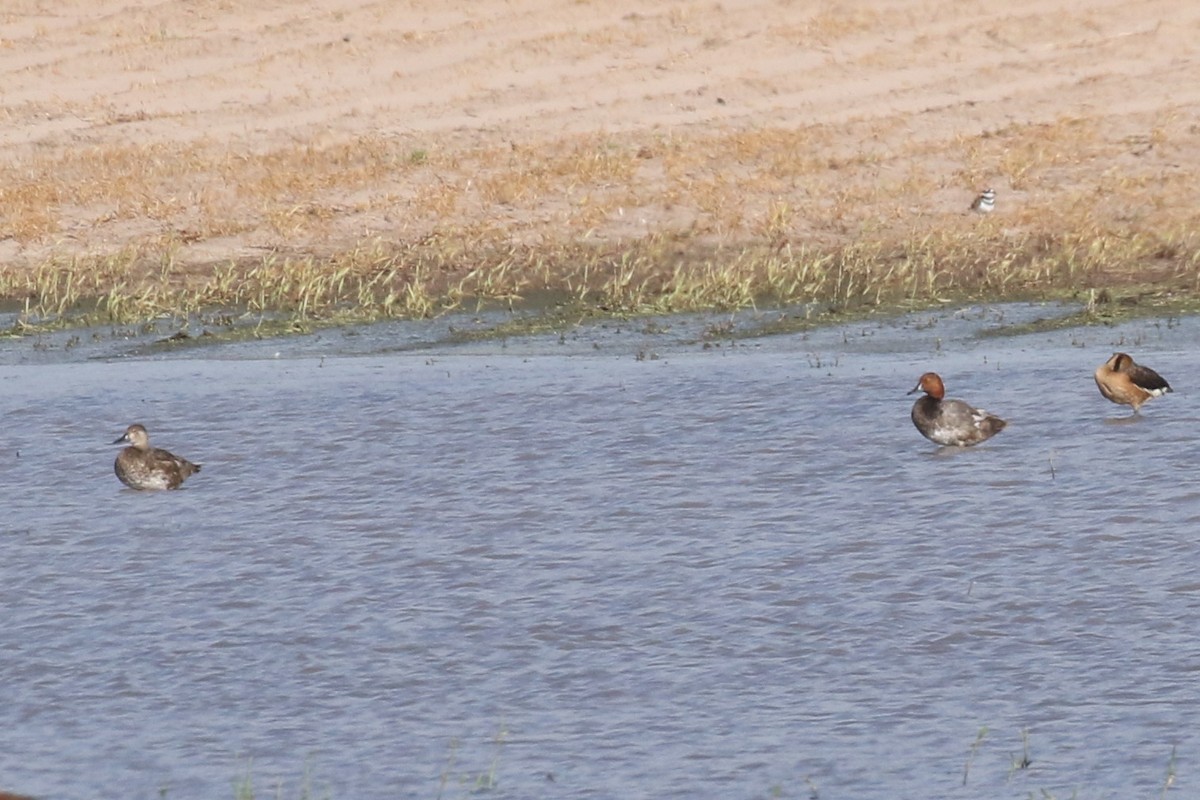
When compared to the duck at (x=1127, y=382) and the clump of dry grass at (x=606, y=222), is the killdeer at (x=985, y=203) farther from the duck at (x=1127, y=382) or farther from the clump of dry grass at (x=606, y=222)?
the duck at (x=1127, y=382)

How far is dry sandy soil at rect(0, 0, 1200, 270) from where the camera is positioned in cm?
2339

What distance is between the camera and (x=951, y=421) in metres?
13.2

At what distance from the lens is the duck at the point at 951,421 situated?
13258 mm

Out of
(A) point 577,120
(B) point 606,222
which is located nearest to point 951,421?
(B) point 606,222

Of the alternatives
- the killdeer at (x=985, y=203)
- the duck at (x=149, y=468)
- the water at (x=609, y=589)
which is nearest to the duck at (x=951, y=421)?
the water at (x=609, y=589)

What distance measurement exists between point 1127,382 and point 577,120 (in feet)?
51.9

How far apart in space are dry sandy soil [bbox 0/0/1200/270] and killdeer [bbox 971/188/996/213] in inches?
8.7

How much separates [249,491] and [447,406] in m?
2.84

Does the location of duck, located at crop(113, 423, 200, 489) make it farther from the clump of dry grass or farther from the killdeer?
the killdeer

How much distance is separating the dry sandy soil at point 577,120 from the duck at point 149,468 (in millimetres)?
9473

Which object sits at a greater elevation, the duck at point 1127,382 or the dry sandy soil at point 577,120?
the duck at point 1127,382

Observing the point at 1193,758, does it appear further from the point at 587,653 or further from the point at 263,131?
the point at 263,131

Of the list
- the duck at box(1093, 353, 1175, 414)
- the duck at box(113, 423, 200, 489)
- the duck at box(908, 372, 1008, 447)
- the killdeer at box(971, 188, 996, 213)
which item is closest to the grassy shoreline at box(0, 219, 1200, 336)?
the killdeer at box(971, 188, 996, 213)

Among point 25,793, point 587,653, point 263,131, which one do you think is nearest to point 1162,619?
point 587,653
